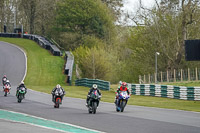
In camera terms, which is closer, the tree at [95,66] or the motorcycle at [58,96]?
the motorcycle at [58,96]

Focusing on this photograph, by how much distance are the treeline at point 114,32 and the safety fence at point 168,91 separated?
15.1 meters

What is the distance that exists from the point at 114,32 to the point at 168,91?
49.2m

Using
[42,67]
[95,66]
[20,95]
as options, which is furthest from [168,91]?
[42,67]

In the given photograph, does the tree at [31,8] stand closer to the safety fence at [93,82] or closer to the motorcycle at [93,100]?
the safety fence at [93,82]

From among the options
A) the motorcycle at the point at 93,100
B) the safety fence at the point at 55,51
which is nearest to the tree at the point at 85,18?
the safety fence at the point at 55,51

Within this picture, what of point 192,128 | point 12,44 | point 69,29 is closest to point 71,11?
point 69,29

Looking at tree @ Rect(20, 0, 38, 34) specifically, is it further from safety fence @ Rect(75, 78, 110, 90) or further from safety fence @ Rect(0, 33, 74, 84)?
safety fence @ Rect(75, 78, 110, 90)

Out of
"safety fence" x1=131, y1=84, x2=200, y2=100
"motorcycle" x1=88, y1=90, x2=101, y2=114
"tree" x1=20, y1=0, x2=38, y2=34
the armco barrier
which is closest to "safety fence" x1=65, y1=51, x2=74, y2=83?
the armco barrier

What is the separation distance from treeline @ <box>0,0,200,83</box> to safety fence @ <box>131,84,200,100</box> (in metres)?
15.1

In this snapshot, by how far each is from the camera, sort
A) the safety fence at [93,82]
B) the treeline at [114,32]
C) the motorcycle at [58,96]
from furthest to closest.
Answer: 1. the treeline at [114,32]
2. the safety fence at [93,82]
3. the motorcycle at [58,96]

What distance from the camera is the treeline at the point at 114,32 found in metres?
55.8

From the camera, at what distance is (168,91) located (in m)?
36.1

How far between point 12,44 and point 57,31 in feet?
41.6

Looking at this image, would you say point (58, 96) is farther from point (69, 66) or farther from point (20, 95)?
point (69, 66)
